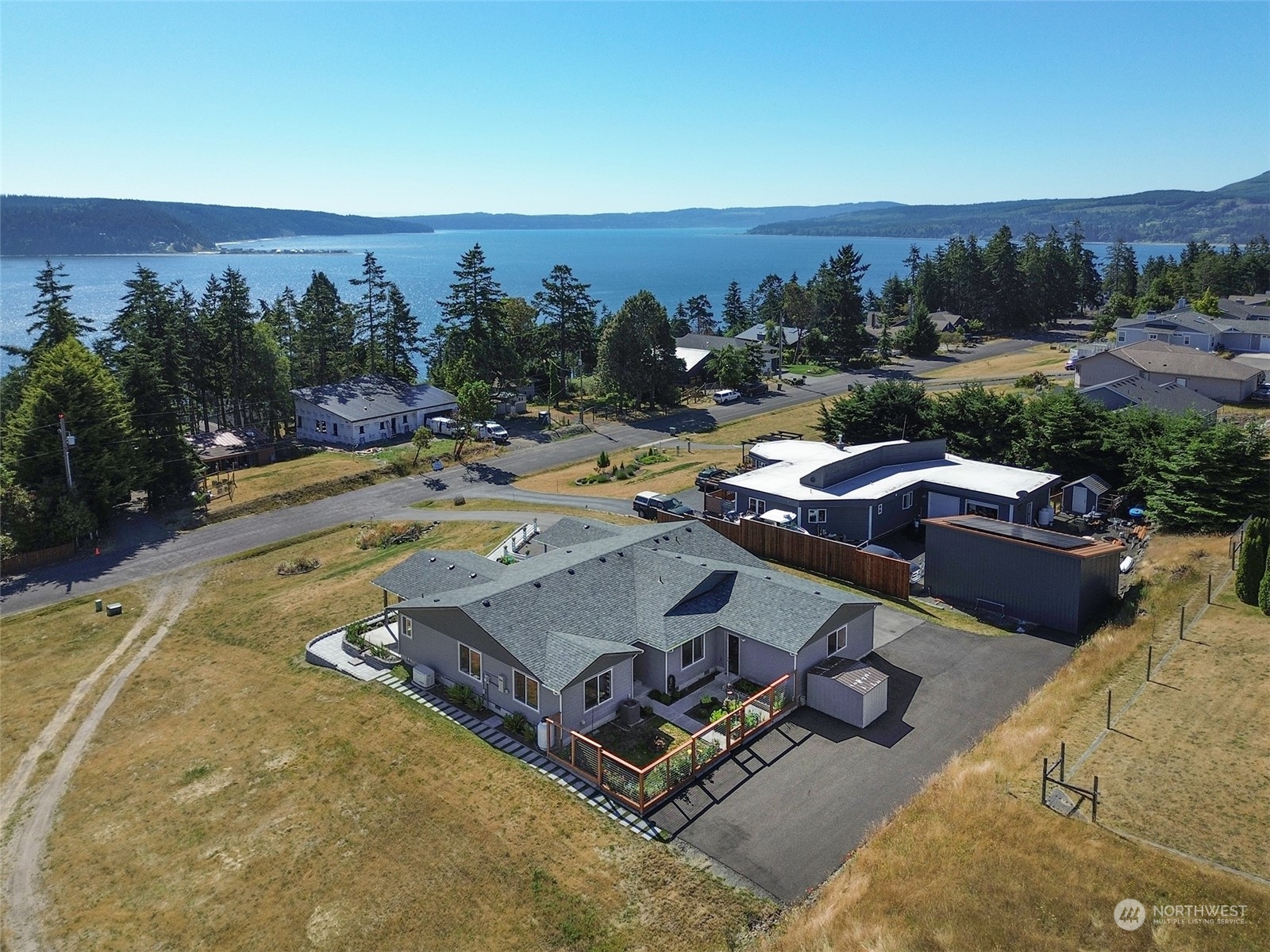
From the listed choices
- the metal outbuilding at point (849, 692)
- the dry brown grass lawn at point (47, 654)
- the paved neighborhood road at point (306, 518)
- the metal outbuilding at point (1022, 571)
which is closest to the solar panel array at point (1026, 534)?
the metal outbuilding at point (1022, 571)

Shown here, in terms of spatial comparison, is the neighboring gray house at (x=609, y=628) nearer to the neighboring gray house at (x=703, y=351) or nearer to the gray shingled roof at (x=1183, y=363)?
the gray shingled roof at (x=1183, y=363)

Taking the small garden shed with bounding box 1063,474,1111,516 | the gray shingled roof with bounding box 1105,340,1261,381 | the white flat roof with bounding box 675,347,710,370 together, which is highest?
the gray shingled roof with bounding box 1105,340,1261,381

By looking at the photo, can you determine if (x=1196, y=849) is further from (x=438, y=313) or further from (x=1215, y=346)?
(x=438, y=313)

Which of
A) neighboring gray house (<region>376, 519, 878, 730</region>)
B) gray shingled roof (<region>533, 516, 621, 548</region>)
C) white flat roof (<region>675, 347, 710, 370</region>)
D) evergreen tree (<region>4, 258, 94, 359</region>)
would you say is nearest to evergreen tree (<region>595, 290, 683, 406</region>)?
white flat roof (<region>675, 347, 710, 370</region>)

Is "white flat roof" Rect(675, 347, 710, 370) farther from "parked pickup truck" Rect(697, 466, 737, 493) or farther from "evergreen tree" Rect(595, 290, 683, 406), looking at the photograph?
"parked pickup truck" Rect(697, 466, 737, 493)

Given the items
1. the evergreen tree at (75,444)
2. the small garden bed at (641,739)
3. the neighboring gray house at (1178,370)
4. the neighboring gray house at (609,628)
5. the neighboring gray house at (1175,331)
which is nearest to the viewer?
the small garden bed at (641,739)

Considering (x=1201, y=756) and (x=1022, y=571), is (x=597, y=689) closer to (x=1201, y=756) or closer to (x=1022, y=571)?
(x=1201, y=756)
